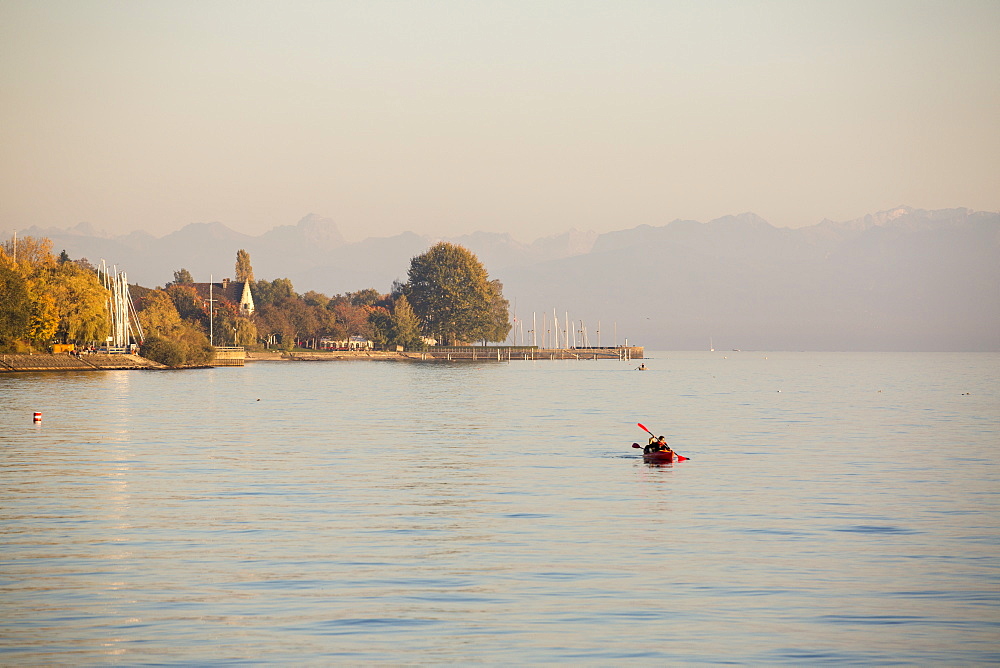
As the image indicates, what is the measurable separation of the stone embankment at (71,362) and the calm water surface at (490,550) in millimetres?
85304

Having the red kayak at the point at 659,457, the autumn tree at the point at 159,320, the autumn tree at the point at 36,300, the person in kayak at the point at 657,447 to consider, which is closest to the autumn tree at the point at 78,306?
the autumn tree at the point at 36,300

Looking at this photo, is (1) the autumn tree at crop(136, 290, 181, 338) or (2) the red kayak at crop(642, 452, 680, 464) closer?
(2) the red kayak at crop(642, 452, 680, 464)

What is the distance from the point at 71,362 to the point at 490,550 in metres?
135

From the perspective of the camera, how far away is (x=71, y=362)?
5748 inches

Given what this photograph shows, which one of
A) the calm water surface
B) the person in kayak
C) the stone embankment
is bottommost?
the calm water surface

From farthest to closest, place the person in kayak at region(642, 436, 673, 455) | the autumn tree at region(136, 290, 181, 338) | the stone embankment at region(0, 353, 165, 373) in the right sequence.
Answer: the autumn tree at region(136, 290, 181, 338) < the stone embankment at region(0, 353, 165, 373) < the person in kayak at region(642, 436, 673, 455)

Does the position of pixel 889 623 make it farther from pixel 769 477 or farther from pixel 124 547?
pixel 769 477

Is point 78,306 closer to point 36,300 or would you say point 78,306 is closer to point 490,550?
point 36,300

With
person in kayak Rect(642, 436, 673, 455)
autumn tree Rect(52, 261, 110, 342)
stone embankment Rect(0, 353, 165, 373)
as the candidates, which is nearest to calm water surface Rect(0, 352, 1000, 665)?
person in kayak Rect(642, 436, 673, 455)

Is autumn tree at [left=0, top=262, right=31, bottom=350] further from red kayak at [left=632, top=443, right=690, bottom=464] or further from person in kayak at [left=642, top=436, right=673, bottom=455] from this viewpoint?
red kayak at [left=632, top=443, right=690, bottom=464]

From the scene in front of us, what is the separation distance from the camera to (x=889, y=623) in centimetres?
1755

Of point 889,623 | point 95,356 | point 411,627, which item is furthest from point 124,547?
point 95,356

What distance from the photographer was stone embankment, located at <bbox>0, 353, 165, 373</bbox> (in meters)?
133

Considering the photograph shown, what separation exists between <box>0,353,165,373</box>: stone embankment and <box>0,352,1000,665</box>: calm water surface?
280 ft
